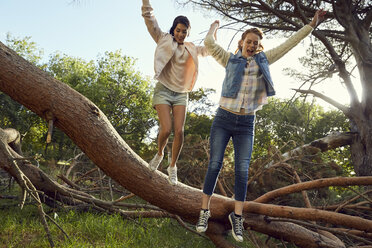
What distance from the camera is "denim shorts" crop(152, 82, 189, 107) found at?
10.3 ft

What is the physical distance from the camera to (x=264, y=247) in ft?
13.5

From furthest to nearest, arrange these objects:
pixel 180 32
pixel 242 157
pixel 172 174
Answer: pixel 172 174, pixel 180 32, pixel 242 157

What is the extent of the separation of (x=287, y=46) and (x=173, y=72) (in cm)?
117

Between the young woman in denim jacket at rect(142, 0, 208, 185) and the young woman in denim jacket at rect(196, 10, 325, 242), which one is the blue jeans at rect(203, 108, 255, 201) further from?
the young woman in denim jacket at rect(142, 0, 208, 185)

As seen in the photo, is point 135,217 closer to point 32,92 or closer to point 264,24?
point 32,92

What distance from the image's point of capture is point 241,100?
115 inches

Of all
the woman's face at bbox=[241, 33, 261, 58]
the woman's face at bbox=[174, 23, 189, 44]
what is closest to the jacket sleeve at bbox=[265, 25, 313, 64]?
the woman's face at bbox=[241, 33, 261, 58]

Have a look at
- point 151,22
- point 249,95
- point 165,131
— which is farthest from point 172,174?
point 151,22

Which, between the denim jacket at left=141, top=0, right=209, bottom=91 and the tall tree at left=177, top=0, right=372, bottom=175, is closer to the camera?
the denim jacket at left=141, top=0, right=209, bottom=91

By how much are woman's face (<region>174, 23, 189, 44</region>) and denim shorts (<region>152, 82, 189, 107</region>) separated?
1.74 feet

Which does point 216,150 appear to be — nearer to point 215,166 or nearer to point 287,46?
point 215,166

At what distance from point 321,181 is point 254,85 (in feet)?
5.15

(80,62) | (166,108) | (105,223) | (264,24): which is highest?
(80,62)

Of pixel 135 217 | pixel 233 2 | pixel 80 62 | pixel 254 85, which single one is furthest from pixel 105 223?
pixel 80 62
